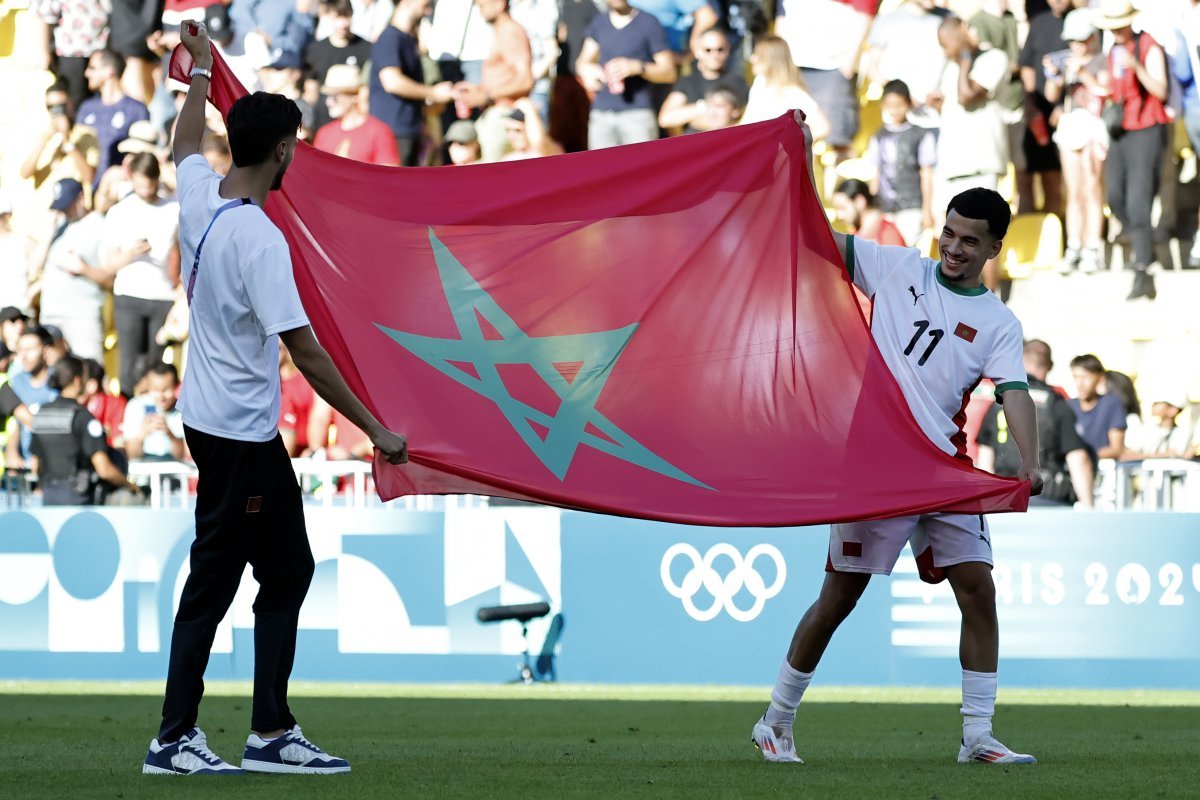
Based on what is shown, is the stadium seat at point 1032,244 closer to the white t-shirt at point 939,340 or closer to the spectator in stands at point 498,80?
the spectator in stands at point 498,80

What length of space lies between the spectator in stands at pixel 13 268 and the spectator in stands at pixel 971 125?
852cm

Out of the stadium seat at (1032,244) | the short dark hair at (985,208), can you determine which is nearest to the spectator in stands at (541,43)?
the stadium seat at (1032,244)

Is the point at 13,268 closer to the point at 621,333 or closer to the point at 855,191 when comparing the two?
the point at 855,191

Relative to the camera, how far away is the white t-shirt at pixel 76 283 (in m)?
17.4

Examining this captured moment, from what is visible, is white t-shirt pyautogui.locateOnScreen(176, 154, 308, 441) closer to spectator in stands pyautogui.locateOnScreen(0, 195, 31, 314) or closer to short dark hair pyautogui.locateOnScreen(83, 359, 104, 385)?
short dark hair pyautogui.locateOnScreen(83, 359, 104, 385)

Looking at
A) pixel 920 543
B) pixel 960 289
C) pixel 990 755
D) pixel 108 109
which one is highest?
pixel 108 109

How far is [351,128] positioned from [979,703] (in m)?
11.1

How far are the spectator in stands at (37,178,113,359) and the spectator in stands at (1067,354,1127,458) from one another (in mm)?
8529

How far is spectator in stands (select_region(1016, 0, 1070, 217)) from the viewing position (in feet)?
52.1

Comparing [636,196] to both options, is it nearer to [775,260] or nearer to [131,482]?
[775,260]

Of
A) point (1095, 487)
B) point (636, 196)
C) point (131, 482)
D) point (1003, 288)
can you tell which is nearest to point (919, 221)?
point (1003, 288)

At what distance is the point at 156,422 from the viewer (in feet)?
48.5

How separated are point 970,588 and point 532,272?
205cm

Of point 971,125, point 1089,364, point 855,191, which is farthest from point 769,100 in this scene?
point 1089,364
